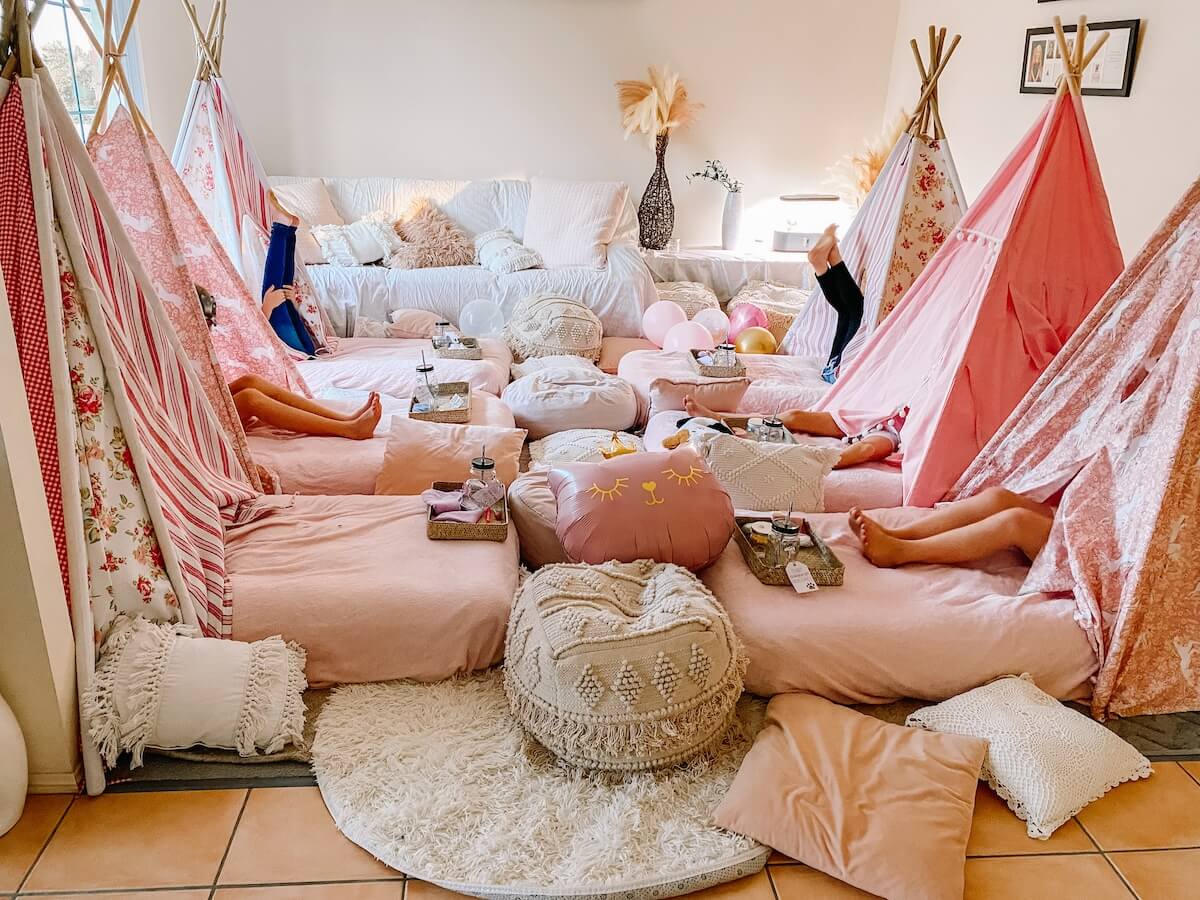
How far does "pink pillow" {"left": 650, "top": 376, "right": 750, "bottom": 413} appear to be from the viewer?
3174 mm

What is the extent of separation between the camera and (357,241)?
476cm

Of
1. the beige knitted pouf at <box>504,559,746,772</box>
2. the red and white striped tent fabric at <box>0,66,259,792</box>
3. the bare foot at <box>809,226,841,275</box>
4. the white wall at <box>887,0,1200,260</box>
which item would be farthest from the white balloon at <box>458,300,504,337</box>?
the beige knitted pouf at <box>504,559,746,772</box>

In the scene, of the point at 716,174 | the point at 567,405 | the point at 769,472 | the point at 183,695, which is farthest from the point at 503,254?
the point at 183,695

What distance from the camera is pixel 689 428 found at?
2748 mm

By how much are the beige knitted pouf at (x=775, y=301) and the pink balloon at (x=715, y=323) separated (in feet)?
0.83

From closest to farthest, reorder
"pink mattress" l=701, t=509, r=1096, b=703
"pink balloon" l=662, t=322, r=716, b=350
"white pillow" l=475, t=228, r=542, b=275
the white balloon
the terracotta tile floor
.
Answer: the terracotta tile floor < "pink mattress" l=701, t=509, r=1096, b=703 < "pink balloon" l=662, t=322, r=716, b=350 < the white balloon < "white pillow" l=475, t=228, r=542, b=275

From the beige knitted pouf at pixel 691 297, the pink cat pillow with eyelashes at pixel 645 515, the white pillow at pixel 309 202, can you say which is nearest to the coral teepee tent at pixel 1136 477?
the pink cat pillow with eyelashes at pixel 645 515

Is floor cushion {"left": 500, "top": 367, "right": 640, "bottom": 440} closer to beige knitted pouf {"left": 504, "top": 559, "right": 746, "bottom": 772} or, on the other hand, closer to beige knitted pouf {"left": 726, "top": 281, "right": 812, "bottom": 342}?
beige knitted pouf {"left": 726, "top": 281, "right": 812, "bottom": 342}

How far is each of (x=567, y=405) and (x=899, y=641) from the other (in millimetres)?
1698

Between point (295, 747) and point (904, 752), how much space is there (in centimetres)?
123

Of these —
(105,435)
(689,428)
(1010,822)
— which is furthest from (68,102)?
(1010,822)

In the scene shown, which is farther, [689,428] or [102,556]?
[689,428]

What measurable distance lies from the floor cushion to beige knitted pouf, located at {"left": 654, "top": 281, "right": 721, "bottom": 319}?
4.42ft

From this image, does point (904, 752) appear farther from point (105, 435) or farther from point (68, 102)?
point (68, 102)
